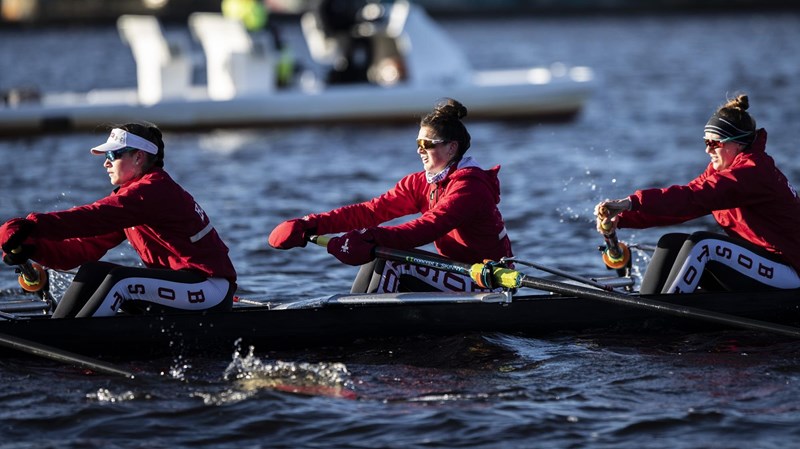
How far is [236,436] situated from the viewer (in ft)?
23.1

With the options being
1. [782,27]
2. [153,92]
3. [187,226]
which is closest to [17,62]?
[153,92]

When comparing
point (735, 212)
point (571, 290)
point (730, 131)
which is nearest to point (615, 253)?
point (735, 212)

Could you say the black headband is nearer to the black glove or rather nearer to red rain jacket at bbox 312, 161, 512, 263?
red rain jacket at bbox 312, 161, 512, 263

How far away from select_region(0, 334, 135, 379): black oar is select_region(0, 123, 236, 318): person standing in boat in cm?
37

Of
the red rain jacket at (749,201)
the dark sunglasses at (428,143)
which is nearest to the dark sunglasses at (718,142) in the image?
the red rain jacket at (749,201)

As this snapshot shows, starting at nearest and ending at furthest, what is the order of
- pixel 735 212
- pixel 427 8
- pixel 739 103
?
pixel 739 103
pixel 735 212
pixel 427 8

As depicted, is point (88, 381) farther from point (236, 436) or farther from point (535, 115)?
point (535, 115)

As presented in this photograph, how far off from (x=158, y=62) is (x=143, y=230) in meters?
14.3

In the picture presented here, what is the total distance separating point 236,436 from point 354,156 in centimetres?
1378

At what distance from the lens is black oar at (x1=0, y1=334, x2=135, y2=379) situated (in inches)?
304

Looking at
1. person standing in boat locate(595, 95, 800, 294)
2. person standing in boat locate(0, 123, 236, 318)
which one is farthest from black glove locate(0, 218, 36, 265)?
person standing in boat locate(595, 95, 800, 294)

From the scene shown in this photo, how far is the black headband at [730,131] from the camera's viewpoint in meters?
8.45

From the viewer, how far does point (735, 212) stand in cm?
875

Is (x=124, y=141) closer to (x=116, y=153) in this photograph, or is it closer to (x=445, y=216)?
(x=116, y=153)
